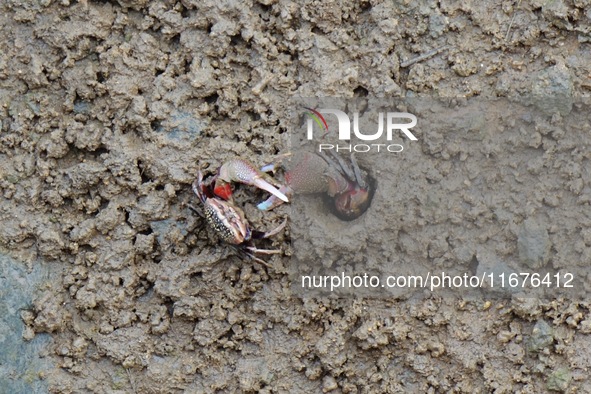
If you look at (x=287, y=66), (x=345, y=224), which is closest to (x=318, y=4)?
(x=287, y=66)

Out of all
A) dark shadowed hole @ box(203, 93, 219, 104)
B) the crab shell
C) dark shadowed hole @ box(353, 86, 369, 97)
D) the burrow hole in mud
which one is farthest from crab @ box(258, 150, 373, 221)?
dark shadowed hole @ box(203, 93, 219, 104)

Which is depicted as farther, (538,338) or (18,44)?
(18,44)

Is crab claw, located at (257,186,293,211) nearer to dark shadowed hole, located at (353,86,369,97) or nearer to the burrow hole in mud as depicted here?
the burrow hole in mud

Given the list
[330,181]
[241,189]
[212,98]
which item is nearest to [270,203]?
[241,189]

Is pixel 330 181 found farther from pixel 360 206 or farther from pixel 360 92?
pixel 360 92

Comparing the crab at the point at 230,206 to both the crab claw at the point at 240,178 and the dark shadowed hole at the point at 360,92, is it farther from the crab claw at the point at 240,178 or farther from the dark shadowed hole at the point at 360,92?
the dark shadowed hole at the point at 360,92

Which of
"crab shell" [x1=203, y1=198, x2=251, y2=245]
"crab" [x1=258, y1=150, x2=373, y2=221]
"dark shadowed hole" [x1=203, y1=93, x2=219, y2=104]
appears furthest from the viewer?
"dark shadowed hole" [x1=203, y1=93, x2=219, y2=104]

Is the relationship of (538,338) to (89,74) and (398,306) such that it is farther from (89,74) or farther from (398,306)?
(89,74)
